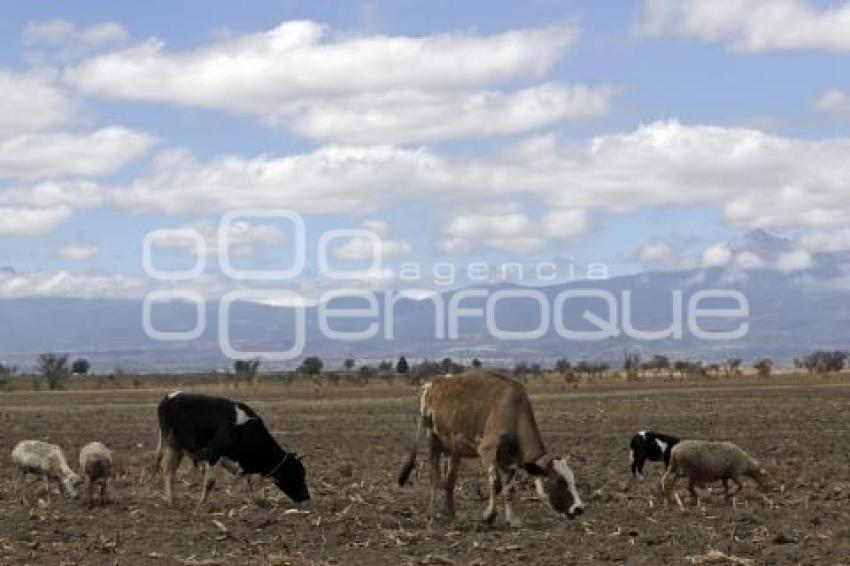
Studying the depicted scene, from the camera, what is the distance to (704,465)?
24.2 metres

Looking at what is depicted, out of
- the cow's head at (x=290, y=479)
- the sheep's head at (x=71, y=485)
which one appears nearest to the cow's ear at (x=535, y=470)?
the cow's head at (x=290, y=479)

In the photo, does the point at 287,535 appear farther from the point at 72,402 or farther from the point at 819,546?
the point at 72,402

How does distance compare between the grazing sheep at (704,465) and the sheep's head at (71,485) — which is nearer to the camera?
the grazing sheep at (704,465)

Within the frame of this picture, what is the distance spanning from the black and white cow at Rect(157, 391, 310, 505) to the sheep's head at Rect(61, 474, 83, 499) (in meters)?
1.71

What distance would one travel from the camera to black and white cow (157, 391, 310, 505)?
938 inches

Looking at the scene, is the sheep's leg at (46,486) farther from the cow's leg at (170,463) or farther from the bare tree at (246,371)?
the bare tree at (246,371)

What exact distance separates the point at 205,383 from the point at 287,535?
363 ft

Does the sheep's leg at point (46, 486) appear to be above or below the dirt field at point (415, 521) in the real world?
above

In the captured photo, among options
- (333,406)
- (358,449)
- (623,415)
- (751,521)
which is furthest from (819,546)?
(333,406)

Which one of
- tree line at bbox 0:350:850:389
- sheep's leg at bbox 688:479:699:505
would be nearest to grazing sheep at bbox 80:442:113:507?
sheep's leg at bbox 688:479:699:505

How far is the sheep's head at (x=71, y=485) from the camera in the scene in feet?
80.6

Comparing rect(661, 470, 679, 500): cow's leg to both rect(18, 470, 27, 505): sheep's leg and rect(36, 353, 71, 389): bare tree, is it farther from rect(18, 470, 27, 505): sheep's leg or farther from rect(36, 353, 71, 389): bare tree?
rect(36, 353, 71, 389): bare tree

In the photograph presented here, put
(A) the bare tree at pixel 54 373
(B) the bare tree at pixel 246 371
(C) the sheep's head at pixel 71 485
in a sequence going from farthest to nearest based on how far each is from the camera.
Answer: (B) the bare tree at pixel 246 371 < (A) the bare tree at pixel 54 373 < (C) the sheep's head at pixel 71 485

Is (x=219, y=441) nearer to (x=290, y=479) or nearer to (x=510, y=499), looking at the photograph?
(x=290, y=479)
